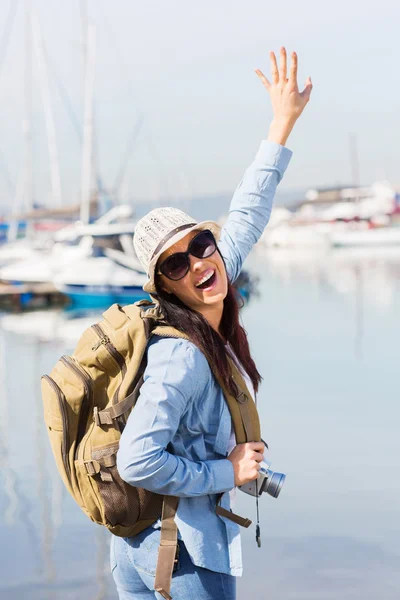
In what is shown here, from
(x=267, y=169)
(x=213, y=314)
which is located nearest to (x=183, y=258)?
(x=213, y=314)

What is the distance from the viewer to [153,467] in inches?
70.7

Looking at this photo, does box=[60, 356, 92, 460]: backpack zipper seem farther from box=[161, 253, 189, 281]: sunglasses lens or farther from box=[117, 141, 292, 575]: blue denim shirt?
box=[161, 253, 189, 281]: sunglasses lens

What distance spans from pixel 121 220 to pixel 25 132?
24.0ft

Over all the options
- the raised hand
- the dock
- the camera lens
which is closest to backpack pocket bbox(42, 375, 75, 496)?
the camera lens

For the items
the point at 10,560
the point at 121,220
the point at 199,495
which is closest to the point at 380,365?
the point at 10,560

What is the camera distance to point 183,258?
196 cm

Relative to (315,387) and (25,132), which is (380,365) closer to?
(315,387)

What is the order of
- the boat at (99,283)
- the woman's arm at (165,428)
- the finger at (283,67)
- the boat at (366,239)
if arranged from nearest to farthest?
the woman's arm at (165,428) → the finger at (283,67) → the boat at (99,283) → the boat at (366,239)

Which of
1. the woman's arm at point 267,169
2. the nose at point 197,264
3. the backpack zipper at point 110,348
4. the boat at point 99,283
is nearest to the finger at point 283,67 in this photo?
the woman's arm at point 267,169

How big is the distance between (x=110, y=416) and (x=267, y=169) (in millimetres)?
839

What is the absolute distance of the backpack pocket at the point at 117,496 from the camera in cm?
189

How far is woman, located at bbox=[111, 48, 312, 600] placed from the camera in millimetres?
1798

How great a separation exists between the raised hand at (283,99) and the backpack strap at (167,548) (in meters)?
1.01

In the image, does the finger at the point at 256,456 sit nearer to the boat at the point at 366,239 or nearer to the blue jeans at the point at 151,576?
the blue jeans at the point at 151,576
